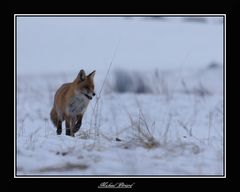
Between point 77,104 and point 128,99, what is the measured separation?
5696 mm

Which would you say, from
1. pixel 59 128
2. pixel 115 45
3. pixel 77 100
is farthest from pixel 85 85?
pixel 115 45

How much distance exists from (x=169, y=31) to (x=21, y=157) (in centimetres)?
1631

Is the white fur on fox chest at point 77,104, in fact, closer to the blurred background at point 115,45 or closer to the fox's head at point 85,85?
the fox's head at point 85,85

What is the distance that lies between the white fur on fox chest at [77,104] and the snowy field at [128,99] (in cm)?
29

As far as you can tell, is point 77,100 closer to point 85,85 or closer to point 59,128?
point 85,85

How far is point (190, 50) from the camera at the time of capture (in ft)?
63.8

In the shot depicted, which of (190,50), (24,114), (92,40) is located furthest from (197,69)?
(24,114)

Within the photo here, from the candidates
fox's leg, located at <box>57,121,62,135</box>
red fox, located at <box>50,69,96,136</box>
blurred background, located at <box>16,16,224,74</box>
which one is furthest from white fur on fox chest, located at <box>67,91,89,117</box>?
blurred background, located at <box>16,16,224,74</box>

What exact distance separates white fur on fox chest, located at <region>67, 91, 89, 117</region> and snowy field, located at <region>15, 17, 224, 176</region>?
285 millimetres

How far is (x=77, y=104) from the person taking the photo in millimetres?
7633

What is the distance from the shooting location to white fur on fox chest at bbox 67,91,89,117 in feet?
25.0

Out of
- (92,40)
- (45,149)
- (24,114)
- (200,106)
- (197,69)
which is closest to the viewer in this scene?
(45,149)

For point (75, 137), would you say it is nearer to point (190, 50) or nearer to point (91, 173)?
point (91, 173)

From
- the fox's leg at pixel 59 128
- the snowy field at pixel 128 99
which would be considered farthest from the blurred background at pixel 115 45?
the fox's leg at pixel 59 128
